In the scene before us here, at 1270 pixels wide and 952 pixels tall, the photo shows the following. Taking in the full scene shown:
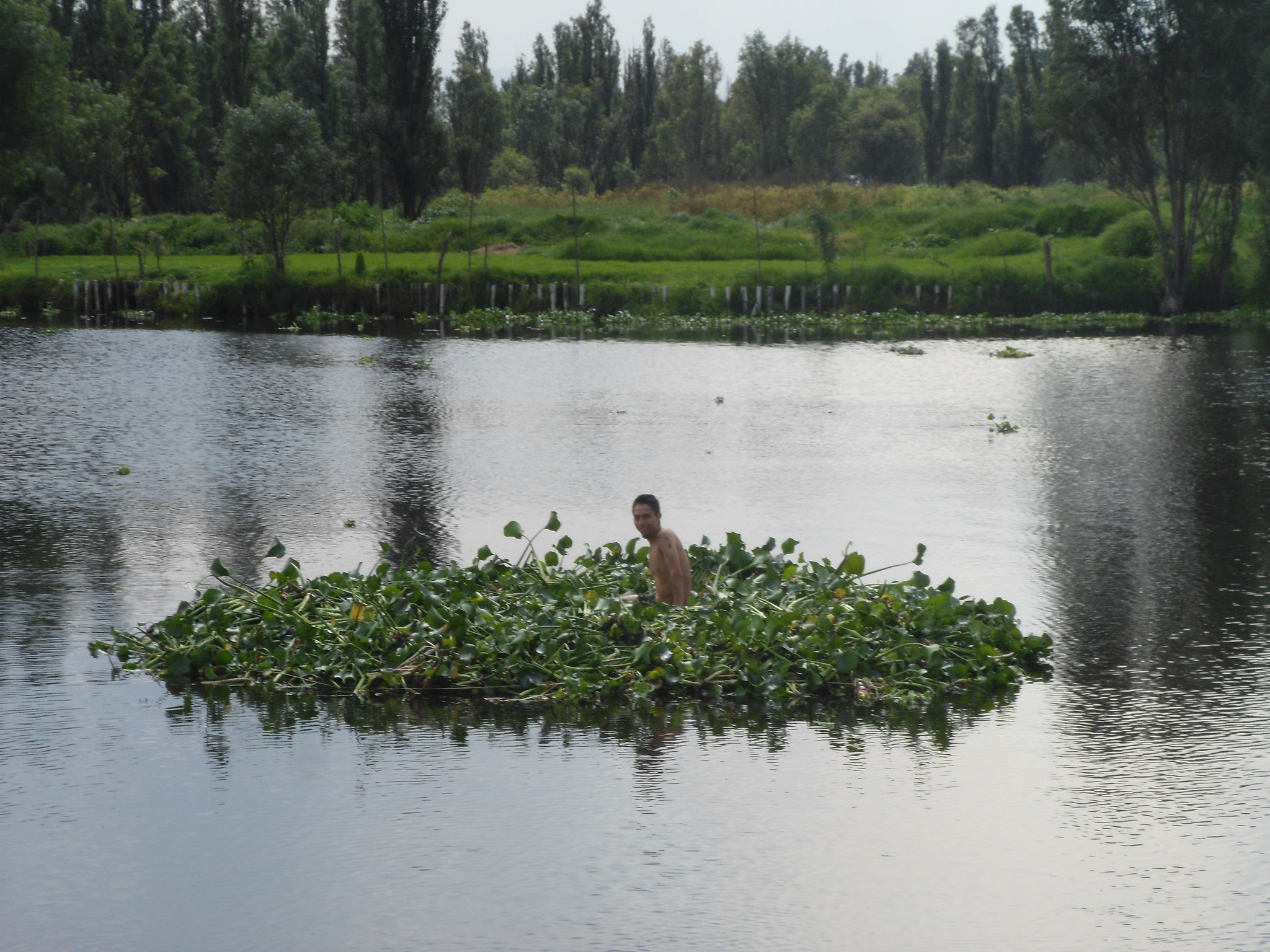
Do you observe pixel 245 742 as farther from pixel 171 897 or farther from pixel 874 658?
pixel 874 658

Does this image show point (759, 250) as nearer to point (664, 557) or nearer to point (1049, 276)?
point (1049, 276)

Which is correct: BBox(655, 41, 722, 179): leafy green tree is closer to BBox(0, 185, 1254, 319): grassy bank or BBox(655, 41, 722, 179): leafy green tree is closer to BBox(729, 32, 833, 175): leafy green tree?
BBox(729, 32, 833, 175): leafy green tree

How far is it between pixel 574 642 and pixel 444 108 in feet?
267

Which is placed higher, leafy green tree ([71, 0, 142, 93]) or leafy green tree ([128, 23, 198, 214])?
leafy green tree ([71, 0, 142, 93])

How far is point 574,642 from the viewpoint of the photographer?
9930mm

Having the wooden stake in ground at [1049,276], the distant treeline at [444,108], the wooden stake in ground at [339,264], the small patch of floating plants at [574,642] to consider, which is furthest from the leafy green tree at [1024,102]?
the small patch of floating plants at [574,642]

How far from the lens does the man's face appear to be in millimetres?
10023

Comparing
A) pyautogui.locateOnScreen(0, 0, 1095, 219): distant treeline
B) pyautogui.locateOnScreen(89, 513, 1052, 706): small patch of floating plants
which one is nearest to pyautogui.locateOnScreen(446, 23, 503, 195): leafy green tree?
pyautogui.locateOnScreen(0, 0, 1095, 219): distant treeline

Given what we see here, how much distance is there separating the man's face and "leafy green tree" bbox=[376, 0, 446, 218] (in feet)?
180

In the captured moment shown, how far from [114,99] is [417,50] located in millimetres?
14051

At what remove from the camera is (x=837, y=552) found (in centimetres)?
1366

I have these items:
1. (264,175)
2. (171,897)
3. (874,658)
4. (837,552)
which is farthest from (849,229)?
(171,897)

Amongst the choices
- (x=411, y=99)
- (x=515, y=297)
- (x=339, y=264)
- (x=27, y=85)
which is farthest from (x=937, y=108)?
(x=27, y=85)

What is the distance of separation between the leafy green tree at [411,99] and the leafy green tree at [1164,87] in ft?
90.2
